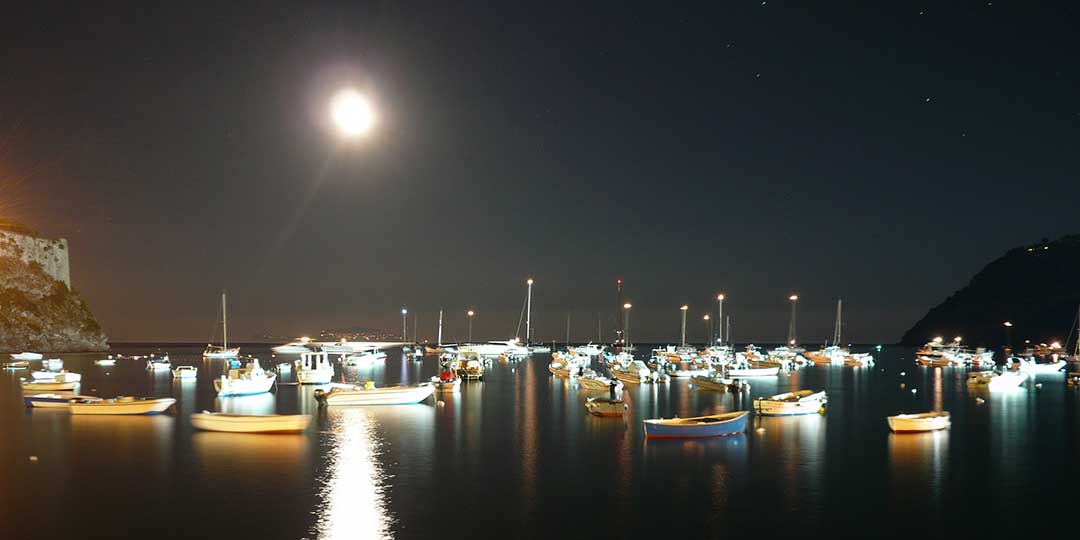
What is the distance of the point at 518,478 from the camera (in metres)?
29.8

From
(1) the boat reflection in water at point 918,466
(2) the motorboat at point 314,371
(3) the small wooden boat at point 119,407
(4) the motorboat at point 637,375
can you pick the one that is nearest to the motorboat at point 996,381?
(4) the motorboat at point 637,375

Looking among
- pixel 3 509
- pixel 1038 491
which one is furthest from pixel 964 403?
pixel 3 509

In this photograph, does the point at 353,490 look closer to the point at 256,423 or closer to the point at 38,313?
the point at 256,423

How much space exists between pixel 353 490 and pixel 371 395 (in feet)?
82.2

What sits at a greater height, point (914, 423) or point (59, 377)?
point (59, 377)

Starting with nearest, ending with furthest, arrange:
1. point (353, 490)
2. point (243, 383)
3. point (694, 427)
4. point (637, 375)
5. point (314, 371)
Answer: point (353, 490) → point (694, 427) → point (243, 383) → point (314, 371) → point (637, 375)

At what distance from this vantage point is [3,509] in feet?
79.1

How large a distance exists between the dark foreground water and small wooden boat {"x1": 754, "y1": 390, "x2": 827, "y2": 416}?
67cm

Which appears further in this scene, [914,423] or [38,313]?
[38,313]

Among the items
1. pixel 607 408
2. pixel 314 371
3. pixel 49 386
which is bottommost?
pixel 49 386

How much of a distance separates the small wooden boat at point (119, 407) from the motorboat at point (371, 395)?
9.80 m

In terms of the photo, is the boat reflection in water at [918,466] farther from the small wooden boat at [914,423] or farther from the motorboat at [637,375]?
the motorboat at [637,375]

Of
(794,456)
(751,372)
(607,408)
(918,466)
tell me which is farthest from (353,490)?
(751,372)

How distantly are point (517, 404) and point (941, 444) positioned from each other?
2839 cm
